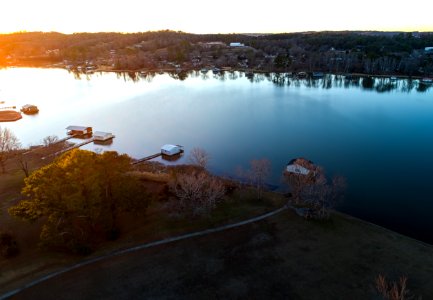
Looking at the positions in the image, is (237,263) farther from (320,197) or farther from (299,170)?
(299,170)

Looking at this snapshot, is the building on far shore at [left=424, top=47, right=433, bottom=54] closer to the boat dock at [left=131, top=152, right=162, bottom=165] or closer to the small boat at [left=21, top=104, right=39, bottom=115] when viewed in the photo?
the boat dock at [left=131, top=152, right=162, bottom=165]

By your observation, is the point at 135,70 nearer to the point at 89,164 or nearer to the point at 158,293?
the point at 89,164

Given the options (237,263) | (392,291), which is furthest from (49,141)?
(392,291)

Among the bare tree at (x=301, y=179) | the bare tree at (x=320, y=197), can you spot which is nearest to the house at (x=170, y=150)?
the bare tree at (x=301, y=179)

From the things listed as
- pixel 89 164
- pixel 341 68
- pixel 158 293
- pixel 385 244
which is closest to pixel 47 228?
pixel 89 164

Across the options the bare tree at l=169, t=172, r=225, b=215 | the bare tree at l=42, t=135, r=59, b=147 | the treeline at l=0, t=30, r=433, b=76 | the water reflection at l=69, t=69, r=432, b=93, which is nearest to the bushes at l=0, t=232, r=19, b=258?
the bare tree at l=169, t=172, r=225, b=215

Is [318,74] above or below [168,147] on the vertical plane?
above
